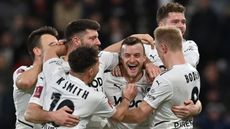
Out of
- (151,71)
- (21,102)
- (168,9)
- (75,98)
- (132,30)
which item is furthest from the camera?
(132,30)

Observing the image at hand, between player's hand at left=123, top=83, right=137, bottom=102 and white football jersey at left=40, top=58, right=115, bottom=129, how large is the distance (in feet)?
0.91

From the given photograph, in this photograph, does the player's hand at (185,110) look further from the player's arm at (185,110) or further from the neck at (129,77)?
the neck at (129,77)

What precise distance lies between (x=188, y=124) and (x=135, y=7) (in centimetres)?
853

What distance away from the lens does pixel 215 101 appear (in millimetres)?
15320

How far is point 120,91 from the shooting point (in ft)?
31.3

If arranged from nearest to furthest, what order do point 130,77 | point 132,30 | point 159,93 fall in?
1. point 159,93
2. point 130,77
3. point 132,30

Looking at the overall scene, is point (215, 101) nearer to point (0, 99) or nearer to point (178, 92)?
point (0, 99)

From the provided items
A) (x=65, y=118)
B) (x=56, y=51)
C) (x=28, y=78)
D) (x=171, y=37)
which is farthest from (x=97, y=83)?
(x=171, y=37)

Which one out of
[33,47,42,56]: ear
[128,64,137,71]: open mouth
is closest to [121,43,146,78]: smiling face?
[128,64,137,71]: open mouth

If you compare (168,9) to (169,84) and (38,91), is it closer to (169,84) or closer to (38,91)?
(169,84)

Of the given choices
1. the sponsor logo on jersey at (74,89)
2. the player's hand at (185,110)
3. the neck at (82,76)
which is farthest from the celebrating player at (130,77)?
the sponsor logo on jersey at (74,89)

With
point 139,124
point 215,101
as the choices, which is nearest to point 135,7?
point 215,101

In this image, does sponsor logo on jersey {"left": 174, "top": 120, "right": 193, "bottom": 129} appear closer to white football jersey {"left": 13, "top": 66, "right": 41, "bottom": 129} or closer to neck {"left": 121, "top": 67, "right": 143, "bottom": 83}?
neck {"left": 121, "top": 67, "right": 143, "bottom": 83}

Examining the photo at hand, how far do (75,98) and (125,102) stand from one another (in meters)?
0.72
